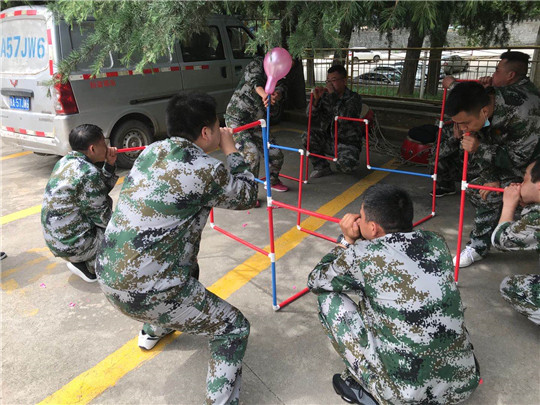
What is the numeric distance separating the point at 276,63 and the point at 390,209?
2.33m

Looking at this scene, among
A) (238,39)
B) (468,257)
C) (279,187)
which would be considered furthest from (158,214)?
(238,39)

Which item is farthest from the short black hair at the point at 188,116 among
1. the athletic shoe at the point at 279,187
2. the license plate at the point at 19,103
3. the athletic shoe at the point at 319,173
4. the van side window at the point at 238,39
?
the van side window at the point at 238,39

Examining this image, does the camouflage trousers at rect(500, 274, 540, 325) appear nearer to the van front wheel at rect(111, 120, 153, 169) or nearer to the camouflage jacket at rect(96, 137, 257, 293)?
the camouflage jacket at rect(96, 137, 257, 293)

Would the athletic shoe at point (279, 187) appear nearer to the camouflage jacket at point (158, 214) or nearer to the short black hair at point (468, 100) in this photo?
the short black hair at point (468, 100)

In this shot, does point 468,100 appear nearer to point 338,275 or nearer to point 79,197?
point 338,275

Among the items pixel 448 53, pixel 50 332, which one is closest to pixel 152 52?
pixel 50 332

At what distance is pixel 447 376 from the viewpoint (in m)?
1.70

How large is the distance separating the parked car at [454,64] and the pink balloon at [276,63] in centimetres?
433

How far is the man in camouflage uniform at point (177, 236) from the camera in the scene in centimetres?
174

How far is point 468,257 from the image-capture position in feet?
10.3

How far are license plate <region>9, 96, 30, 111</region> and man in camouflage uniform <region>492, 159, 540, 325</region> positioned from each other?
5.27m

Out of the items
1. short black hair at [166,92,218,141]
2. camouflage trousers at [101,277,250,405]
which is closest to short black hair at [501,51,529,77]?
short black hair at [166,92,218,141]

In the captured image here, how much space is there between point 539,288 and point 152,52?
2.71 meters

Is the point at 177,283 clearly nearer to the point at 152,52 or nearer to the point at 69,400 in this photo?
the point at 69,400
